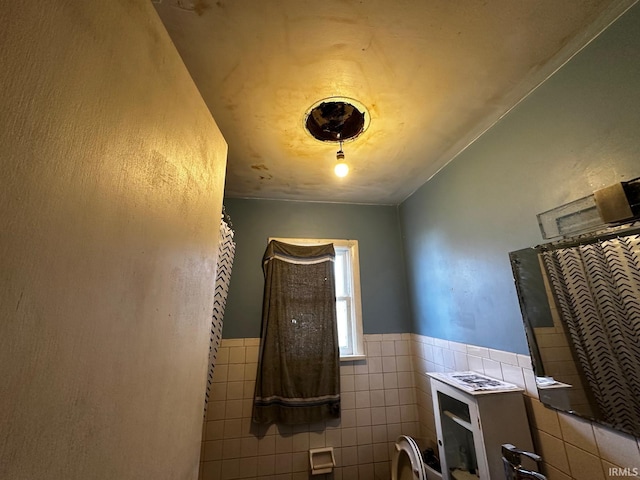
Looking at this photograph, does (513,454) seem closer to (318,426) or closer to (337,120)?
(318,426)

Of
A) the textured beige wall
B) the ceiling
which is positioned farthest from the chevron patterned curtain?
the textured beige wall

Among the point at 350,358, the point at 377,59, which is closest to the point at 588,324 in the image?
the point at 377,59

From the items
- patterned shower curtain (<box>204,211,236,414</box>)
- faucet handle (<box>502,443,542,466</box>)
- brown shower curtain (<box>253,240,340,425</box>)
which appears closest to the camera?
faucet handle (<box>502,443,542,466</box>)

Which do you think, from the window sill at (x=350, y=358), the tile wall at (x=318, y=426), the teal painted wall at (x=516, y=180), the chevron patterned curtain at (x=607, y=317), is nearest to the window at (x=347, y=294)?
the window sill at (x=350, y=358)

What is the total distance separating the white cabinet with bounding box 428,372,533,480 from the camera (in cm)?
114

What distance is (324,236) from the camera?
244cm

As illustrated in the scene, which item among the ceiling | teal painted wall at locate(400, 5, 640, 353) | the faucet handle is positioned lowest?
the faucet handle

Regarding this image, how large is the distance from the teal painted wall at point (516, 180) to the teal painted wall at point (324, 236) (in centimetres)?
32

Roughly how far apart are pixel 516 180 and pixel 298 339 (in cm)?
177

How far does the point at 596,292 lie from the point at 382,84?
1168 millimetres

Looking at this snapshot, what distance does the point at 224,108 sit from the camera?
52.0 inches

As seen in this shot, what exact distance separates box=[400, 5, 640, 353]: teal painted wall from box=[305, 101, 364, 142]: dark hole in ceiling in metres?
0.75

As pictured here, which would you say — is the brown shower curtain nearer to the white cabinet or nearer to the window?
the window

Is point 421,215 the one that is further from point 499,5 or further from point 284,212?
point 499,5
